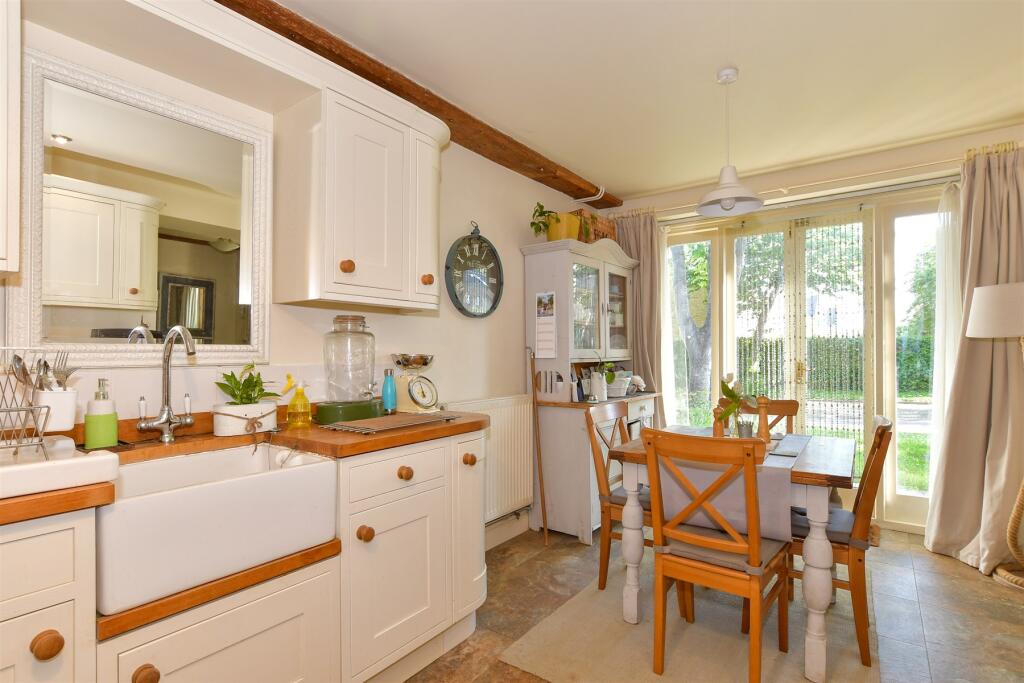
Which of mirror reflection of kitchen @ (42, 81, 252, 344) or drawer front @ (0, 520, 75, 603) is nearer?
drawer front @ (0, 520, 75, 603)

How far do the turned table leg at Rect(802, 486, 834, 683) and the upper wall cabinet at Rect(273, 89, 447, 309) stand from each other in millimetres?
1740

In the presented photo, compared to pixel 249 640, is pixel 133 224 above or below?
above

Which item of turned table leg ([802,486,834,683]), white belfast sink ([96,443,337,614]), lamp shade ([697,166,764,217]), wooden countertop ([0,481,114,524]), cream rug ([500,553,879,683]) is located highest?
lamp shade ([697,166,764,217])

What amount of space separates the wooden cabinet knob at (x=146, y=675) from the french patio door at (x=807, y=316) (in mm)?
3725

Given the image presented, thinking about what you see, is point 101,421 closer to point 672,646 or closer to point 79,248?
point 79,248

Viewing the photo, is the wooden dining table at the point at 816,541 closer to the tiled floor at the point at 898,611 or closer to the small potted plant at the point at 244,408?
the tiled floor at the point at 898,611

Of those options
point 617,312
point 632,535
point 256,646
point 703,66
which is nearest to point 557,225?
point 617,312

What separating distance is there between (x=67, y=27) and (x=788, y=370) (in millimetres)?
4136

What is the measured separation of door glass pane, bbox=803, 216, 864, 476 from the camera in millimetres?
3500

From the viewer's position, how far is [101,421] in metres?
1.51

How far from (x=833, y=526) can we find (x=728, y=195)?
55.8 inches

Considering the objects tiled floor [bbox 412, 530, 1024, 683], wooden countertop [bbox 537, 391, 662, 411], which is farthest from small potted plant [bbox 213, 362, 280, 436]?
wooden countertop [bbox 537, 391, 662, 411]

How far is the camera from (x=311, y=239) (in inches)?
74.7

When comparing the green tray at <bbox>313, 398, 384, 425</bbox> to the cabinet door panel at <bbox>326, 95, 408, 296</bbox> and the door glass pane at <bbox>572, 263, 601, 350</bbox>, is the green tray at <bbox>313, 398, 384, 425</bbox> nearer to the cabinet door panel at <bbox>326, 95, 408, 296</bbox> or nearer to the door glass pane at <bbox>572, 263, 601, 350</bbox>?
the cabinet door panel at <bbox>326, 95, 408, 296</bbox>
